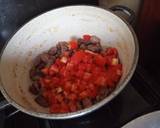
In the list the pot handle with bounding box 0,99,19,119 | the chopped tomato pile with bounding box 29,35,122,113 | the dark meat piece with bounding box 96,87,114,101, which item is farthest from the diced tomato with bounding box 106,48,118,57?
the pot handle with bounding box 0,99,19,119

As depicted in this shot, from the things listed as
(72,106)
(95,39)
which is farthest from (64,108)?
(95,39)

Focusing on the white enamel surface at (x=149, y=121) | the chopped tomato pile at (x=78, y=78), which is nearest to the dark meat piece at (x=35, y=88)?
the chopped tomato pile at (x=78, y=78)

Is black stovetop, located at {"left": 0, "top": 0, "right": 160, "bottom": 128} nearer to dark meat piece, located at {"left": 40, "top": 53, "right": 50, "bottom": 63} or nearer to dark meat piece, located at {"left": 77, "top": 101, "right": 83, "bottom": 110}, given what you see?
dark meat piece, located at {"left": 77, "top": 101, "right": 83, "bottom": 110}

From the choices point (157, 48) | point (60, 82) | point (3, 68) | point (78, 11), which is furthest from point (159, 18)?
A: point (3, 68)

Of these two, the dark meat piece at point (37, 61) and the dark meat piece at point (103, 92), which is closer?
the dark meat piece at point (103, 92)

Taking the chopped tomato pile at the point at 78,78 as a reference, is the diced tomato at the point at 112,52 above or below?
above

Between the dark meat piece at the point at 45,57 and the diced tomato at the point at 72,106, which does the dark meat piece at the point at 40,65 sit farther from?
the diced tomato at the point at 72,106

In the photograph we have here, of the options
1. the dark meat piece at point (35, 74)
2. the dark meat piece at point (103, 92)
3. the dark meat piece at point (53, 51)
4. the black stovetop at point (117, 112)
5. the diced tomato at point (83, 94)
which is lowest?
the black stovetop at point (117, 112)

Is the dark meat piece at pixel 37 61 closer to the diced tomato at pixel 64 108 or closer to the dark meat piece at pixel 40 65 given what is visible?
the dark meat piece at pixel 40 65
